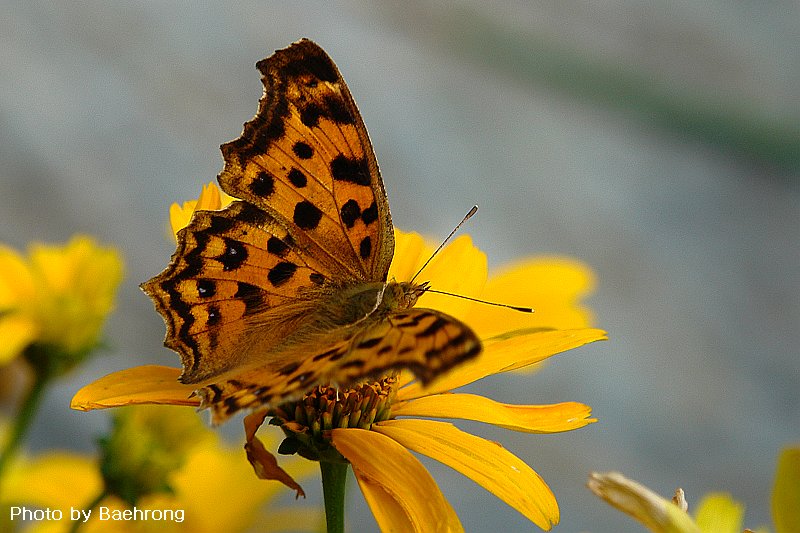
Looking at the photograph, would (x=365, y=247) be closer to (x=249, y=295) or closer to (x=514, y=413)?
(x=249, y=295)

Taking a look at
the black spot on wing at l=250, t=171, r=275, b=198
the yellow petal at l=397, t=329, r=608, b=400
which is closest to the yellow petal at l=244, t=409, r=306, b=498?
the yellow petal at l=397, t=329, r=608, b=400

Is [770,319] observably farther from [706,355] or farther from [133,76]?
[133,76]

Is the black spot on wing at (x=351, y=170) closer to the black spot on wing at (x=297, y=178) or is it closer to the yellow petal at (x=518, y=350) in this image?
the black spot on wing at (x=297, y=178)

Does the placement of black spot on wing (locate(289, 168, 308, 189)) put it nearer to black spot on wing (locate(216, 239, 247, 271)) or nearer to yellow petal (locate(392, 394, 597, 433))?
black spot on wing (locate(216, 239, 247, 271))

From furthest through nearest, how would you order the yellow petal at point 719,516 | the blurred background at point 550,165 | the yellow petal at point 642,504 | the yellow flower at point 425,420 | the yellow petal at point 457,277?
1. the blurred background at point 550,165
2. the yellow petal at point 457,277
3. the yellow flower at point 425,420
4. the yellow petal at point 719,516
5. the yellow petal at point 642,504

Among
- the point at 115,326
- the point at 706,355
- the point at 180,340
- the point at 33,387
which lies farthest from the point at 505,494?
the point at 706,355

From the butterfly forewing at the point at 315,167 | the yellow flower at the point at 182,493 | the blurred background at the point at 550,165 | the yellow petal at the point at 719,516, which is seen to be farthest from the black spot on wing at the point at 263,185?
the blurred background at the point at 550,165

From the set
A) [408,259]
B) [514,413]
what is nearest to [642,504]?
[514,413]
